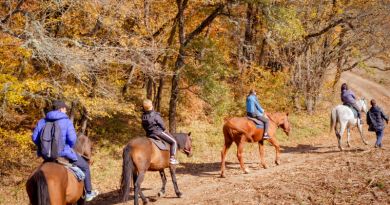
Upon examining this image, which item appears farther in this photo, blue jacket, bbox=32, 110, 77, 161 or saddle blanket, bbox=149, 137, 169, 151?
saddle blanket, bbox=149, 137, 169, 151

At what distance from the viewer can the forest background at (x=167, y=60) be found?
1351 cm

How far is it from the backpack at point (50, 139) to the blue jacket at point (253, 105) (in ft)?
27.4

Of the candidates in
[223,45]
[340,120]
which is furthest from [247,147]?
[223,45]

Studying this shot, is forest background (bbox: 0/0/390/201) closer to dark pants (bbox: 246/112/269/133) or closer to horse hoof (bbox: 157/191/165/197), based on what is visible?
dark pants (bbox: 246/112/269/133)

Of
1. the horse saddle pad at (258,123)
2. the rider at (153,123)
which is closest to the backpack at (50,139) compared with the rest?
the rider at (153,123)

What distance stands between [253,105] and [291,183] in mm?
5466

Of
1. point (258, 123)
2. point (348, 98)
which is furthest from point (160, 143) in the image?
point (348, 98)

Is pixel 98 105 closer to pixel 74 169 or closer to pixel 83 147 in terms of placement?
pixel 83 147

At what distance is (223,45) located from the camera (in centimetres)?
2458

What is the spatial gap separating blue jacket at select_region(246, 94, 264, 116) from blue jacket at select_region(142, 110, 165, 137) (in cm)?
435

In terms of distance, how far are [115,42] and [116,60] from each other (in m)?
2.04

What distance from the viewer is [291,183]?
9.88m

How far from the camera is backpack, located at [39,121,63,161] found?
7.69 m

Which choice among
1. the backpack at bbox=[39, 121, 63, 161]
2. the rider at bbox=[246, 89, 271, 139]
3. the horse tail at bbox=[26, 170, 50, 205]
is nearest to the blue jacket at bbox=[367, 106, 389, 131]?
the rider at bbox=[246, 89, 271, 139]
